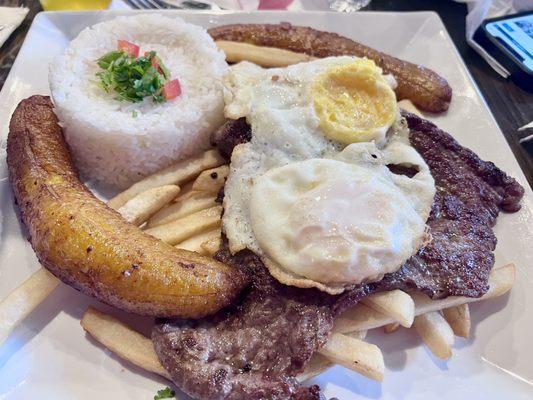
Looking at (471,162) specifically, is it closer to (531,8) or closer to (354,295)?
(354,295)

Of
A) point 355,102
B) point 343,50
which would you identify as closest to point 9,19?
point 343,50

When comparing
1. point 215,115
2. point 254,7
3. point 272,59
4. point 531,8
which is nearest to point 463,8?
point 531,8

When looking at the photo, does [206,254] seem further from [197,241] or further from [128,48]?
[128,48]

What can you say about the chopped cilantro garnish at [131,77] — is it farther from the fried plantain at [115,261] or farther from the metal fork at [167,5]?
the metal fork at [167,5]

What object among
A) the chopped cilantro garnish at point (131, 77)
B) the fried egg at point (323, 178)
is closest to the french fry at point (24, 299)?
the fried egg at point (323, 178)

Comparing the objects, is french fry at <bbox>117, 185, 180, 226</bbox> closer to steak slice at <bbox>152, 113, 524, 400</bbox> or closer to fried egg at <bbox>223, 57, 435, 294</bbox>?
fried egg at <bbox>223, 57, 435, 294</bbox>

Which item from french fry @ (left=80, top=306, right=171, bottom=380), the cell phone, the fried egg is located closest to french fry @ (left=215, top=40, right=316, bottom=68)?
the fried egg
